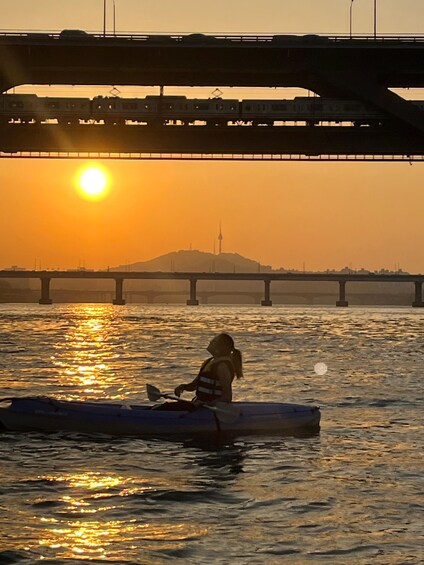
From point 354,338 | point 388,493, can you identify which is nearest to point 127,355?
point 354,338

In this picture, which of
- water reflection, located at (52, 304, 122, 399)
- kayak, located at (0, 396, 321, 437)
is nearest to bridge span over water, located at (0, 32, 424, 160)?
water reflection, located at (52, 304, 122, 399)

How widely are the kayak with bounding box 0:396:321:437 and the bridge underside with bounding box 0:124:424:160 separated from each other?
56407 millimetres

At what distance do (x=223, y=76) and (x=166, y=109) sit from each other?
7405 millimetres

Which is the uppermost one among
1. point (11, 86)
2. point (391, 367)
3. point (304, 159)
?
point (11, 86)

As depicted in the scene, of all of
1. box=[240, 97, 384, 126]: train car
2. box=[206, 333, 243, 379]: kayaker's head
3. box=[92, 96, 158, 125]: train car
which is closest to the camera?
box=[206, 333, 243, 379]: kayaker's head

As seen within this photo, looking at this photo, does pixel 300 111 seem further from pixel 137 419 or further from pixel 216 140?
pixel 137 419

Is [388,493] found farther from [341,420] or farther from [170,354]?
[170,354]

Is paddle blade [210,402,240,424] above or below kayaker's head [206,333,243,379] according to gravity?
below

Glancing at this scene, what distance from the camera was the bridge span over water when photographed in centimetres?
7219

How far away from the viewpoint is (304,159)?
77750 millimetres

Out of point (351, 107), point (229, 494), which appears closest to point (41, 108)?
point (351, 107)

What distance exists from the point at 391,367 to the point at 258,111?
3493 cm

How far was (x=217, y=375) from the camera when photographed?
17609mm

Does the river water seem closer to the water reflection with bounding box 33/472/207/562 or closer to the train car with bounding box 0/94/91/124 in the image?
the water reflection with bounding box 33/472/207/562
